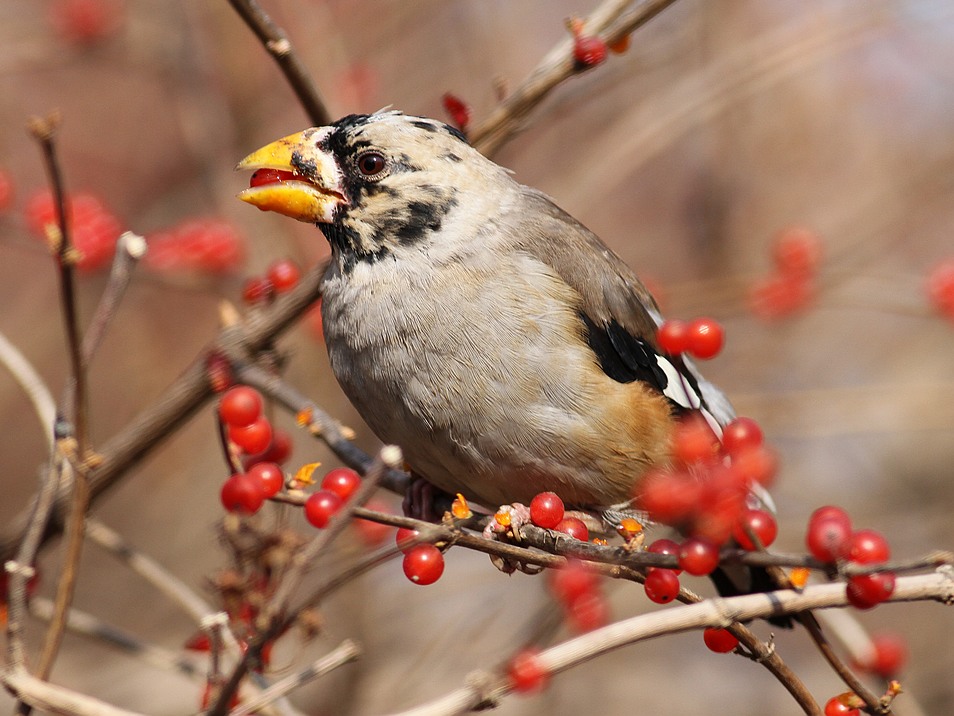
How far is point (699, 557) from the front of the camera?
6.53 ft

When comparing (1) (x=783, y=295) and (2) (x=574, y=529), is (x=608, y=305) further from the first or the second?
(1) (x=783, y=295)

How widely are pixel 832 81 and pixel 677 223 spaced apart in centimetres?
157

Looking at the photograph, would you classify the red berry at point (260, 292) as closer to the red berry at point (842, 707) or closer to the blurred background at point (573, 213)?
the blurred background at point (573, 213)

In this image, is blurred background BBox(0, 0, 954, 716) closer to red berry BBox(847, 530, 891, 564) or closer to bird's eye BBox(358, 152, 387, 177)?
bird's eye BBox(358, 152, 387, 177)

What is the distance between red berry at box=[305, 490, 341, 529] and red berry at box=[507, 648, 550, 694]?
0.55 meters

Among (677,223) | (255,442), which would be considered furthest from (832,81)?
(255,442)

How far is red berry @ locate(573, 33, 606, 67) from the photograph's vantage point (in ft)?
10.2

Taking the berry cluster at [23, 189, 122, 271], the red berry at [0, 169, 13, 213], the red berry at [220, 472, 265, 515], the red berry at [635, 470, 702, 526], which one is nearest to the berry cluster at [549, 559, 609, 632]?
the red berry at [635, 470, 702, 526]

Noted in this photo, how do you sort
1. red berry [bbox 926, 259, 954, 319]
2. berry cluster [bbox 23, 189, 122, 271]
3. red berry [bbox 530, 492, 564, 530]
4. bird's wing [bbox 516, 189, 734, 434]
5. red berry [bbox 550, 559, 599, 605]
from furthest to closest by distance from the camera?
red berry [bbox 926, 259, 954, 319] → berry cluster [bbox 23, 189, 122, 271] → bird's wing [bbox 516, 189, 734, 434] → red berry [bbox 550, 559, 599, 605] → red berry [bbox 530, 492, 564, 530]

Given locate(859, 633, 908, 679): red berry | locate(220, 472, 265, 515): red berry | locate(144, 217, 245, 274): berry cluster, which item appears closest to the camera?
locate(220, 472, 265, 515): red berry

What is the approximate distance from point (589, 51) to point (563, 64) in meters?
0.10

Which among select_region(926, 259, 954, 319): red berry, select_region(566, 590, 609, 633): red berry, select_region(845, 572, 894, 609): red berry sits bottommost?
select_region(845, 572, 894, 609): red berry

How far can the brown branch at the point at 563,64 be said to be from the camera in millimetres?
3121

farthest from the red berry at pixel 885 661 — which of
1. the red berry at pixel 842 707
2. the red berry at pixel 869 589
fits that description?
the red berry at pixel 869 589
